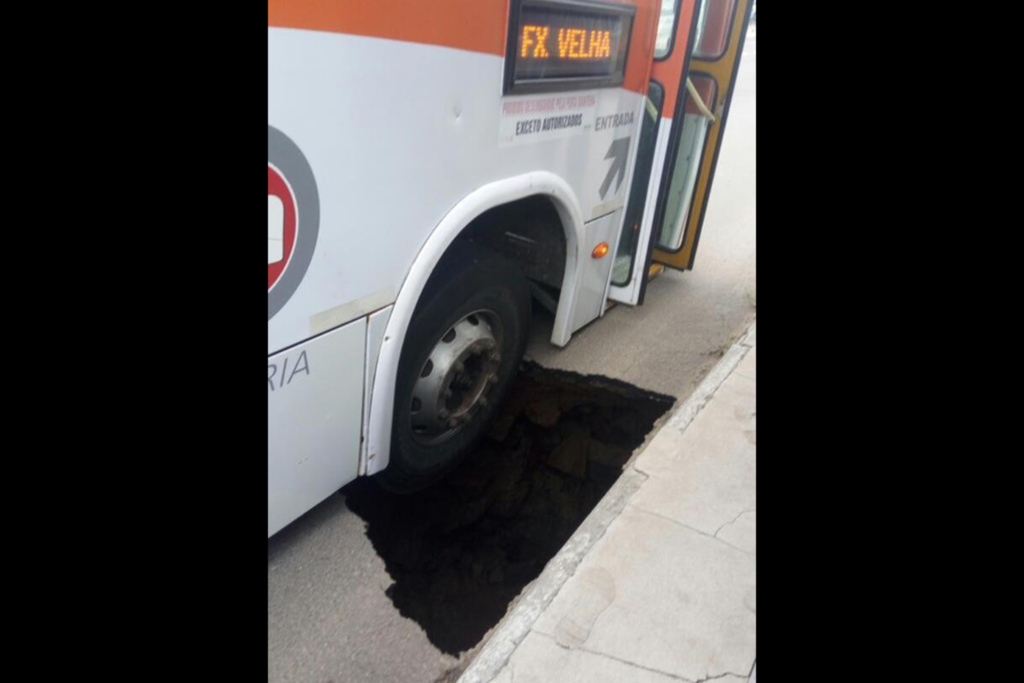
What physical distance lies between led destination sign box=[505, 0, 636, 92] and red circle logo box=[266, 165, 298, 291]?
0.91m

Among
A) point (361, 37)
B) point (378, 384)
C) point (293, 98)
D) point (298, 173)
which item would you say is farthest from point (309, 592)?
point (361, 37)

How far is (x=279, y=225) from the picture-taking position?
1.53 meters

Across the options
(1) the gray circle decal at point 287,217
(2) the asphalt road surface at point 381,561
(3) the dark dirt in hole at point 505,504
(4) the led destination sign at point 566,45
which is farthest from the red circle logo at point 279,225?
(3) the dark dirt in hole at point 505,504

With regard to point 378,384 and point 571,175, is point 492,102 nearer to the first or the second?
point 571,175

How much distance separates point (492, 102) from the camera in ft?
6.85

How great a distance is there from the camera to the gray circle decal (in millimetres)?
1467

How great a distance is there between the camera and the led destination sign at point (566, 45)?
2115mm

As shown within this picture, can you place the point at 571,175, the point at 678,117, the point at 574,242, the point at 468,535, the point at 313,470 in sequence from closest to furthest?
1. the point at 313,470
2. the point at 468,535
3. the point at 571,175
4. the point at 574,242
5. the point at 678,117

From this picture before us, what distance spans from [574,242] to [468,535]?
4.47 ft

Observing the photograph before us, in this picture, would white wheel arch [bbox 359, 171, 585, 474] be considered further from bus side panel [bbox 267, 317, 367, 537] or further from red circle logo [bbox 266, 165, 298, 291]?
red circle logo [bbox 266, 165, 298, 291]

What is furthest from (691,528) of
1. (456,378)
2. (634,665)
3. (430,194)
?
(430,194)

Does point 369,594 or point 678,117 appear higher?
point 678,117

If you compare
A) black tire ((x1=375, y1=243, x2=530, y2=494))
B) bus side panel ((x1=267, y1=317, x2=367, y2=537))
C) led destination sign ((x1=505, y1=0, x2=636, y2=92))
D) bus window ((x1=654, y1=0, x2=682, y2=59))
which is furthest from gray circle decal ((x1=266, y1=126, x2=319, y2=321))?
bus window ((x1=654, y1=0, x2=682, y2=59))

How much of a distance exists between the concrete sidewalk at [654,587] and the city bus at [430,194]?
0.71 meters
